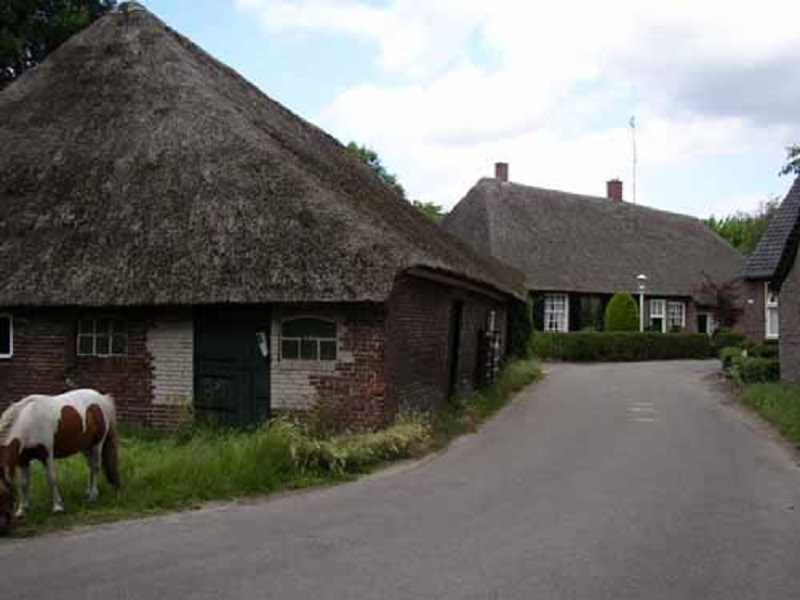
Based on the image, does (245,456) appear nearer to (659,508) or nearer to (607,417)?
(659,508)

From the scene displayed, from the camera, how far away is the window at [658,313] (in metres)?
44.1

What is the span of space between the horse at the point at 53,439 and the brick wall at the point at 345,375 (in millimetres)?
4301

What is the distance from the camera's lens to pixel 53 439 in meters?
9.02

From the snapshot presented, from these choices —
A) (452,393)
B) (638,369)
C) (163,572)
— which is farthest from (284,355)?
(638,369)

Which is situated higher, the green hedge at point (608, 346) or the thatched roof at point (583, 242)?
the thatched roof at point (583, 242)

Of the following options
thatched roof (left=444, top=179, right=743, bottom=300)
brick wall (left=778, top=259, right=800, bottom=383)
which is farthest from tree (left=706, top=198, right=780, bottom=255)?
brick wall (left=778, top=259, right=800, bottom=383)

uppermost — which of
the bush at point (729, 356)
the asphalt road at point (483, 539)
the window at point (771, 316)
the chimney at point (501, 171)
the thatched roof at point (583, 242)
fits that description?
the chimney at point (501, 171)

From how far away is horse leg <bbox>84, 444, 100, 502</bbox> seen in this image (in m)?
9.56

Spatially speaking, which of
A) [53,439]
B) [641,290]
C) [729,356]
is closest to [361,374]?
[53,439]

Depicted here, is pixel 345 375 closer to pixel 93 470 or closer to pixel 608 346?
pixel 93 470

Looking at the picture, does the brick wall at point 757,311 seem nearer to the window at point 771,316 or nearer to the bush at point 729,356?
the window at point 771,316

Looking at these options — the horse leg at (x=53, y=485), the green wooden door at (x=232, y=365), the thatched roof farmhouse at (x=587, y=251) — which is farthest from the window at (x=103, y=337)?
the thatched roof farmhouse at (x=587, y=251)

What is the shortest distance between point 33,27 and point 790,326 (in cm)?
2101

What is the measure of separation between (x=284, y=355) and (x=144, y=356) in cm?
232
